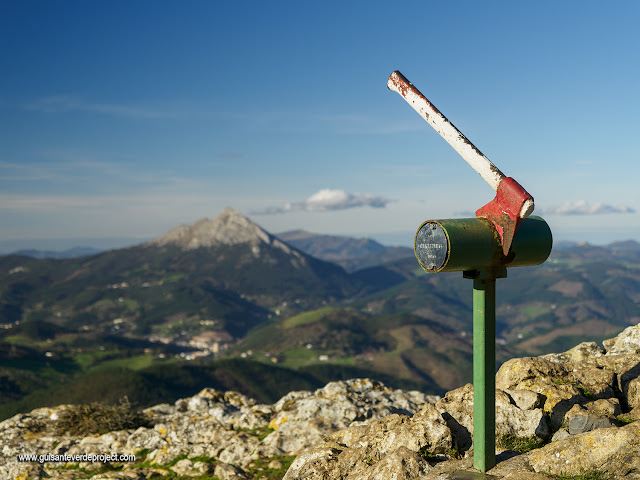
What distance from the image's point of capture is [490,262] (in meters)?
9.99

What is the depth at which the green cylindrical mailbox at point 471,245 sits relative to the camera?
950cm

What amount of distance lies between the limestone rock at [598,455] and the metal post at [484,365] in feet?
3.37

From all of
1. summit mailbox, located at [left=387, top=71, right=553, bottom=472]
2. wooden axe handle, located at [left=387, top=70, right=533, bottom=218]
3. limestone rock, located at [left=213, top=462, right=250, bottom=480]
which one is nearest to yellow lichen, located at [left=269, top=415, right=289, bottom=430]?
limestone rock, located at [left=213, top=462, right=250, bottom=480]

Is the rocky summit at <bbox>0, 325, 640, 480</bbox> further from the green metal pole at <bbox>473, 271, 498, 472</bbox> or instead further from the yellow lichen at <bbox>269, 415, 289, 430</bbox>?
the green metal pole at <bbox>473, 271, 498, 472</bbox>

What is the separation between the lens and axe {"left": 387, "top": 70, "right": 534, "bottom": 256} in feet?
30.4

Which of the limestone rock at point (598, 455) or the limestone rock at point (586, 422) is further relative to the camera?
the limestone rock at point (586, 422)

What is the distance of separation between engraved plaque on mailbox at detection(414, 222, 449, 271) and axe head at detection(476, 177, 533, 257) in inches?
51.7

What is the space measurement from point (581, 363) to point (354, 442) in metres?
8.42

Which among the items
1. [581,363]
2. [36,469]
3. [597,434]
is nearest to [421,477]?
[597,434]

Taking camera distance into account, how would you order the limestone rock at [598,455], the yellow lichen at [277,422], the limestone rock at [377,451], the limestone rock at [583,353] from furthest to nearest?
→ the yellow lichen at [277,422], the limestone rock at [583,353], the limestone rock at [377,451], the limestone rock at [598,455]

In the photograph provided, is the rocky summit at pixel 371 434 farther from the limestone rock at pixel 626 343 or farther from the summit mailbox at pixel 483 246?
the summit mailbox at pixel 483 246

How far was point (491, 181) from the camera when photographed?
31.9ft

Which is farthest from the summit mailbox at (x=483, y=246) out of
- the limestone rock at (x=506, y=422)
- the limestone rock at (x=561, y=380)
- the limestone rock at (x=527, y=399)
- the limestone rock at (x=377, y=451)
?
the limestone rock at (x=561, y=380)

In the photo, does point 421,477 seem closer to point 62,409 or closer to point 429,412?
point 429,412
